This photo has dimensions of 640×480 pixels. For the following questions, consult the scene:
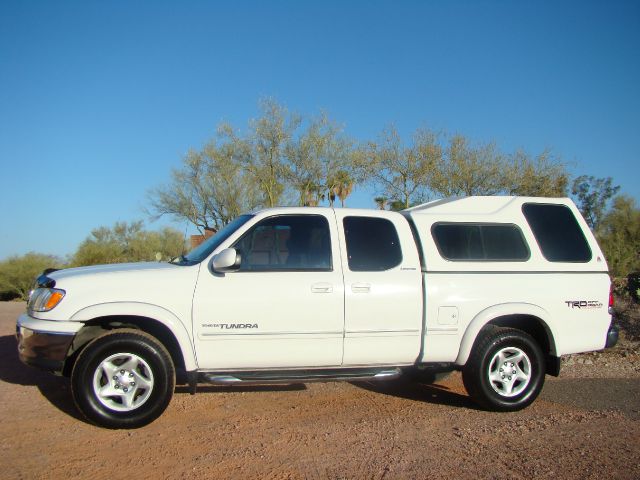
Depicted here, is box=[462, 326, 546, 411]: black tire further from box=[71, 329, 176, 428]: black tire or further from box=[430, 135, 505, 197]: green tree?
box=[430, 135, 505, 197]: green tree

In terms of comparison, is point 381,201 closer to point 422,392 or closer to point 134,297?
point 422,392

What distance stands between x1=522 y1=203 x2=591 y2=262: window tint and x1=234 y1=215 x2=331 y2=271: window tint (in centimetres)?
229

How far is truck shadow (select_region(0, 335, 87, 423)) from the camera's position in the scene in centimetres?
561

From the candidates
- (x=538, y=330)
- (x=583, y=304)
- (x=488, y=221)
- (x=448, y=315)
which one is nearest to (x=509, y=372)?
(x=538, y=330)

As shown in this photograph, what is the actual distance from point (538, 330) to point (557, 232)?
41.8 inches

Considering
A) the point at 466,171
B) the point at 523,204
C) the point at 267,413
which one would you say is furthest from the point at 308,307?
the point at 466,171

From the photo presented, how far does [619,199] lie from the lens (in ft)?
101

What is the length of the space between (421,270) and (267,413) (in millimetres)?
2047

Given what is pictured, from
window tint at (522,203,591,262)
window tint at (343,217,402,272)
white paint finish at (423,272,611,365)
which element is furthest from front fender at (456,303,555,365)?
window tint at (343,217,402,272)

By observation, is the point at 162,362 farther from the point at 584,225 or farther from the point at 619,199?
the point at 619,199

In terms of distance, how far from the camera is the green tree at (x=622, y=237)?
16766 millimetres

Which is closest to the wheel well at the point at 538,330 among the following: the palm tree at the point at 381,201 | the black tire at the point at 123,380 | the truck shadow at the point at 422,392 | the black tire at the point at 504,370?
the black tire at the point at 504,370

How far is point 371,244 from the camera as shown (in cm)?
564

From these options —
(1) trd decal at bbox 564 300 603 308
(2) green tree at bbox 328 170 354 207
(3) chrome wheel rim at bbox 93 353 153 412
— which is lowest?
(3) chrome wheel rim at bbox 93 353 153 412
